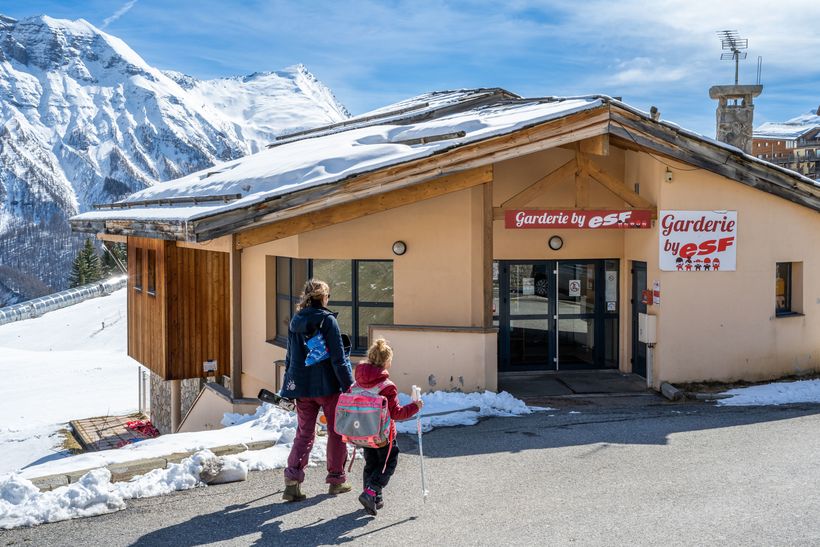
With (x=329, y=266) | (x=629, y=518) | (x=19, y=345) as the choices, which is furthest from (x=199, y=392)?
(x=19, y=345)

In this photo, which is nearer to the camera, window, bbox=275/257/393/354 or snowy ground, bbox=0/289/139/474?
window, bbox=275/257/393/354

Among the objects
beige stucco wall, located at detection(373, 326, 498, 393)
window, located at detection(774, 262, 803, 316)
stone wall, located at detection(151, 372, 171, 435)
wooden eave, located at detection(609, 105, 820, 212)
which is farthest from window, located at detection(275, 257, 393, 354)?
window, located at detection(774, 262, 803, 316)

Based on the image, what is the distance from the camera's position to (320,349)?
623 centimetres

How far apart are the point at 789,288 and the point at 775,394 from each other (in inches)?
112

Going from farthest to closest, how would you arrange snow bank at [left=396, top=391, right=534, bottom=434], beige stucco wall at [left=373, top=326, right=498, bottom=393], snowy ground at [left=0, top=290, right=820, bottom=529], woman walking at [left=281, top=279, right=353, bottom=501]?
beige stucco wall at [left=373, top=326, right=498, bottom=393], snow bank at [left=396, top=391, right=534, bottom=434], woman walking at [left=281, top=279, right=353, bottom=501], snowy ground at [left=0, top=290, right=820, bottom=529]

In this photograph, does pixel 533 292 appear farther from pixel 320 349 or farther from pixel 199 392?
pixel 320 349

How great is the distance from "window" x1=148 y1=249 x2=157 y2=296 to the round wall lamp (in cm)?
509

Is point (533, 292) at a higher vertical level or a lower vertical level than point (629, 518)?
higher

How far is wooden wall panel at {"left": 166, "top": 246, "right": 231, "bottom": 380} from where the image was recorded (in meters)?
13.4

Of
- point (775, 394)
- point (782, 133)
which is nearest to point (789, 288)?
point (775, 394)

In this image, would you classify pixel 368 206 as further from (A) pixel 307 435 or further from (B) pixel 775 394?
(B) pixel 775 394

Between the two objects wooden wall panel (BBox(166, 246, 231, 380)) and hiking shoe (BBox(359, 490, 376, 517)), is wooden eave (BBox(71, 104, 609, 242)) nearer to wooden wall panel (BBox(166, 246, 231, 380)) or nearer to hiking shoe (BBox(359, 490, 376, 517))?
wooden wall panel (BBox(166, 246, 231, 380))

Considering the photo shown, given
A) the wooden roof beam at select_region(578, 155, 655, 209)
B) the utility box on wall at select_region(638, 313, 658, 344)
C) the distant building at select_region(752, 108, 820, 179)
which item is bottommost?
the utility box on wall at select_region(638, 313, 658, 344)

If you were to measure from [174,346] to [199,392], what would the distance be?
1.32 metres
